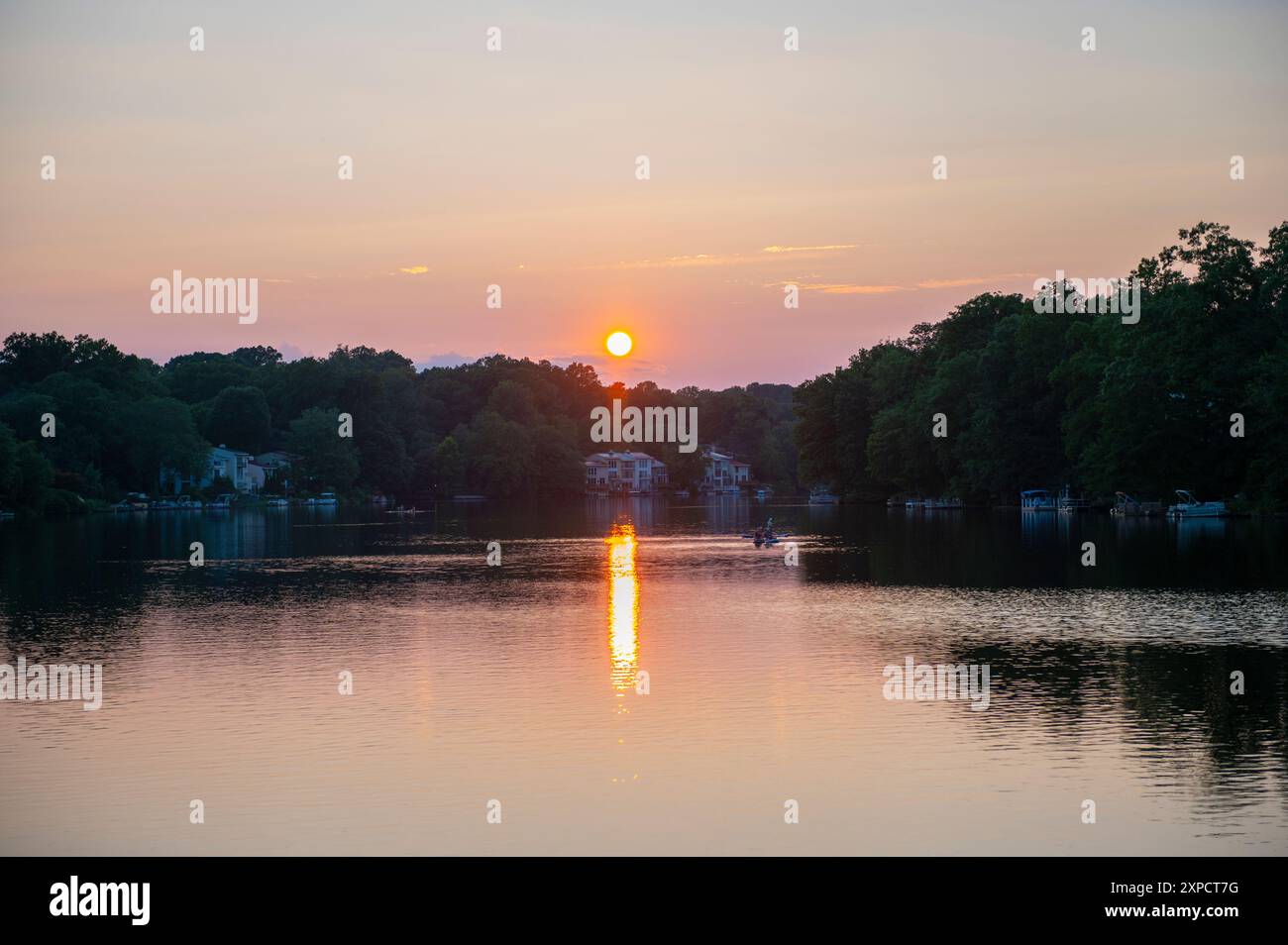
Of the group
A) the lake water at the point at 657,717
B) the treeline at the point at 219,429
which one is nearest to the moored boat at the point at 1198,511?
the lake water at the point at 657,717

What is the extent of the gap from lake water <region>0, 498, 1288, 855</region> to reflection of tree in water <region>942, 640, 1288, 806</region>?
3.7 inches

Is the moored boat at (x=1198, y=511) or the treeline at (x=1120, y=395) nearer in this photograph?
the treeline at (x=1120, y=395)

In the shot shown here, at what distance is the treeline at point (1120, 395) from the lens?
2970 inches

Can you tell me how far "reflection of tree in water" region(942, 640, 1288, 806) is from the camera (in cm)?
1961

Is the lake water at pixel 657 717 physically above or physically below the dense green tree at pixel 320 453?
below

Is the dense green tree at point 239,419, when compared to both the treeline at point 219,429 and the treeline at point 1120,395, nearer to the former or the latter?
the treeline at point 219,429

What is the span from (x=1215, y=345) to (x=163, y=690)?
210ft

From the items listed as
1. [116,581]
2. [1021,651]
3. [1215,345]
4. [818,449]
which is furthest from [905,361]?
[1021,651]

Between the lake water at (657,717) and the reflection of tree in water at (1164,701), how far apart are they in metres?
0.10

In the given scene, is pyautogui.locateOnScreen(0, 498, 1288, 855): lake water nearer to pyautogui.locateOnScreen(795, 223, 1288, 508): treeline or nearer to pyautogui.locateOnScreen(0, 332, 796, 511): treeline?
pyautogui.locateOnScreen(795, 223, 1288, 508): treeline

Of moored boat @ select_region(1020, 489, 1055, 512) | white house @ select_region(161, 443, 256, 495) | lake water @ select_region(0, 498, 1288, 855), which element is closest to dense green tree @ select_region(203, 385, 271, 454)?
white house @ select_region(161, 443, 256, 495)

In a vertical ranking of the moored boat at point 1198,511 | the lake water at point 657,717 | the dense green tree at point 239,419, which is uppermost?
the dense green tree at point 239,419

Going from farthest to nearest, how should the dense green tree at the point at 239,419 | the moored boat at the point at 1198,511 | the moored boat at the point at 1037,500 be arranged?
the dense green tree at the point at 239,419, the moored boat at the point at 1037,500, the moored boat at the point at 1198,511
